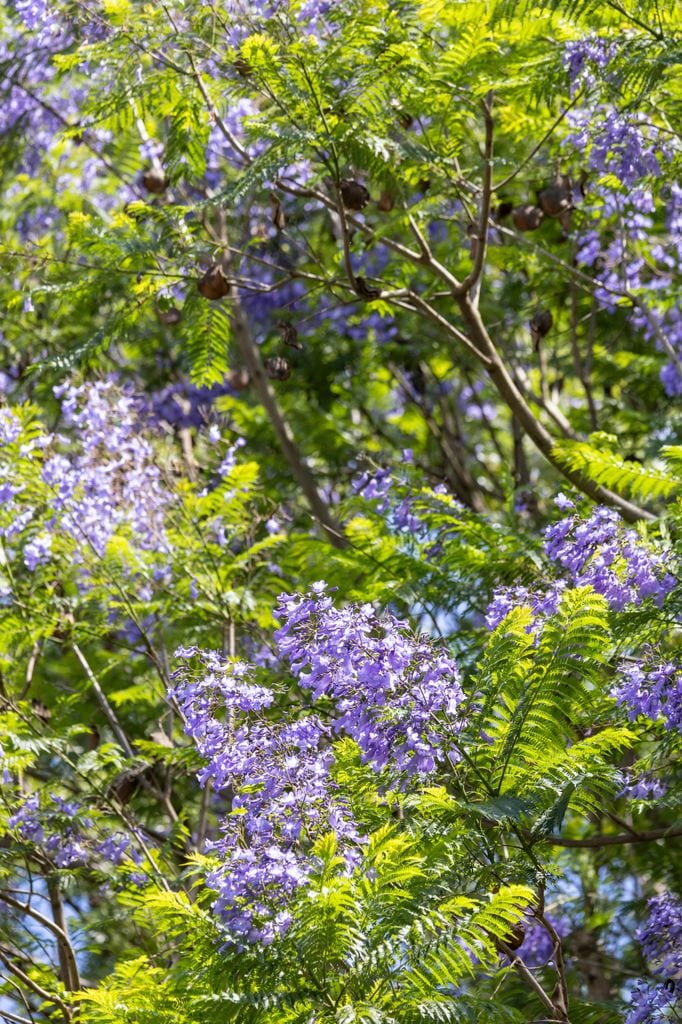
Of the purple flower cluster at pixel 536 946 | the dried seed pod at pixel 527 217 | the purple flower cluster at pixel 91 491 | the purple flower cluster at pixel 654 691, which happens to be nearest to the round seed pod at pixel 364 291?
the dried seed pod at pixel 527 217

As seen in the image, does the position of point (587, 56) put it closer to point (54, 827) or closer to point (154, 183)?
point (154, 183)

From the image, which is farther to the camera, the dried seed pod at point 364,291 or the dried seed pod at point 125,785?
the dried seed pod at point 125,785

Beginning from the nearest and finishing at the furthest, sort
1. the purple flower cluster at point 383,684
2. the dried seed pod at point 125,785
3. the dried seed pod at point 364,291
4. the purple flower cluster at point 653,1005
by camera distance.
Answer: the purple flower cluster at point 383,684, the purple flower cluster at point 653,1005, the dried seed pod at point 364,291, the dried seed pod at point 125,785

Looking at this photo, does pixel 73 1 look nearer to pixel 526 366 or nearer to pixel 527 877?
pixel 527 877

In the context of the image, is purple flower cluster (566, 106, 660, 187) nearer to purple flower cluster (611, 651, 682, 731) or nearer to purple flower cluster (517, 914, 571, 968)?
purple flower cluster (611, 651, 682, 731)

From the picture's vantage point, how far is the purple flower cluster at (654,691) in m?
3.95

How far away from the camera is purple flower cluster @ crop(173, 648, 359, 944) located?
3.42m

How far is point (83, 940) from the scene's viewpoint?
7988 mm

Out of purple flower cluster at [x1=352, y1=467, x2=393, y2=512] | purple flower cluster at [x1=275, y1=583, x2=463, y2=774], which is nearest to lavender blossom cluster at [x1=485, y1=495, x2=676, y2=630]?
purple flower cluster at [x1=275, y1=583, x2=463, y2=774]

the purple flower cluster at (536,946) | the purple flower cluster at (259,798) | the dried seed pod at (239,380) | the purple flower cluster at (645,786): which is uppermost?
the dried seed pod at (239,380)

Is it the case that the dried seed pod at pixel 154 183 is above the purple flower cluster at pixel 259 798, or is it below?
above

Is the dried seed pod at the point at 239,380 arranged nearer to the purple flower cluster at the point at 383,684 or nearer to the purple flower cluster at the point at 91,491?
the purple flower cluster at the point at 91,491

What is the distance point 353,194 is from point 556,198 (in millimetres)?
1223

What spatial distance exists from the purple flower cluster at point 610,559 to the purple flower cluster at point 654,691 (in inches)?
8.8
